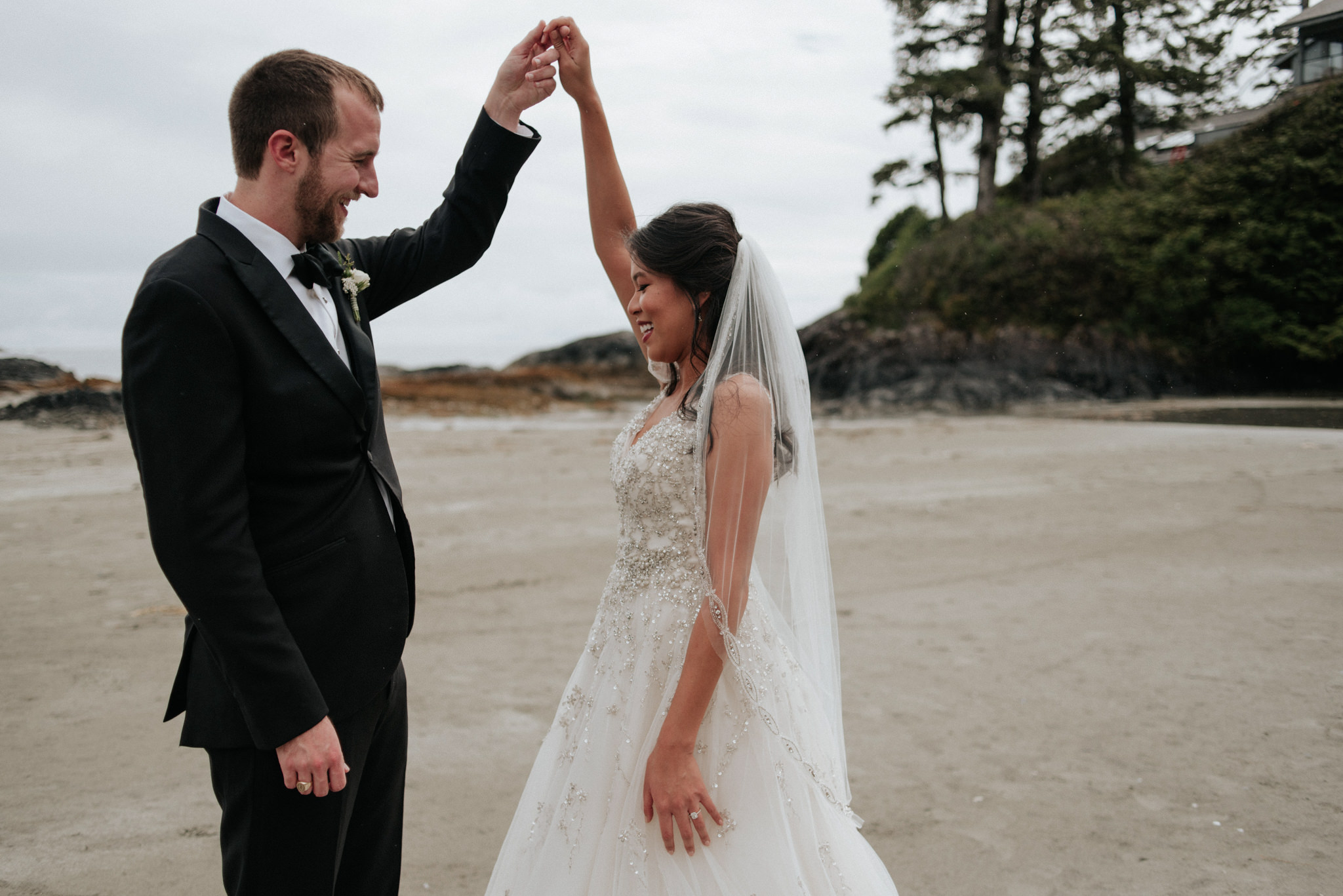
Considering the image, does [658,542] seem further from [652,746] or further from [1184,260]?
[1184,260]

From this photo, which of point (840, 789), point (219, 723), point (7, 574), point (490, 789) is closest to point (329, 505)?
point (219, 723)

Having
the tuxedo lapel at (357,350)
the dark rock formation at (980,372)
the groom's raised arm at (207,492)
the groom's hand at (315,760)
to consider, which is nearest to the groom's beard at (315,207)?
the tuxedo lapel at (357,350)

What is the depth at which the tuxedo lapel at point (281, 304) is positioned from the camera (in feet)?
5.72

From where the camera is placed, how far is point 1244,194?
20.4 metres

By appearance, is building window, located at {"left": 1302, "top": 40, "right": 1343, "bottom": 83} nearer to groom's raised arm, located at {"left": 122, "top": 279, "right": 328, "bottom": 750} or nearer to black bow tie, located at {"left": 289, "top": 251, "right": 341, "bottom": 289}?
black bow tie, located at {"left": 289, "top": 251, "right": 341, "bottom": 289}

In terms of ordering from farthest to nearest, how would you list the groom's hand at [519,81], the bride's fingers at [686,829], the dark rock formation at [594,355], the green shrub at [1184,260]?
the dark rock formation at [594,355] < the green shrub at [1184,260] < the groom's hand at [519,81] < the bride's fingers at [686,829]

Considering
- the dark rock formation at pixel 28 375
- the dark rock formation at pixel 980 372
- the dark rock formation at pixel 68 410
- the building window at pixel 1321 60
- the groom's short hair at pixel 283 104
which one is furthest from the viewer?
the dark rock formation at pixel 980 372

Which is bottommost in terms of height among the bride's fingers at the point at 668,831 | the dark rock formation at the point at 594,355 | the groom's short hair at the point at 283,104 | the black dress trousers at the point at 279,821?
the bride's fingers at the point at 668,831

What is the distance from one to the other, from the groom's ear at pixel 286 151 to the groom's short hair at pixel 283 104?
0.01 metres

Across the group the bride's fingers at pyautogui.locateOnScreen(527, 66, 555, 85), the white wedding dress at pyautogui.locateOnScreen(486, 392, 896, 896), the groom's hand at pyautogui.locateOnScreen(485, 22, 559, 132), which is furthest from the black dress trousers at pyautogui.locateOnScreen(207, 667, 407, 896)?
the bride's fingers at pyautogui.locateOnScreen(527, 66, 555, 85)

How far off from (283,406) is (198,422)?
7.1 inches

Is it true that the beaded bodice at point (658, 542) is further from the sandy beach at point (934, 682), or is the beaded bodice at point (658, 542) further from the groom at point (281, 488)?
the sandy beach at point (934, 682)

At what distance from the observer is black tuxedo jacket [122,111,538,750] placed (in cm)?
157

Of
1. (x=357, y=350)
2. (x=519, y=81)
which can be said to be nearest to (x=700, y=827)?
(x=357, y=350)
